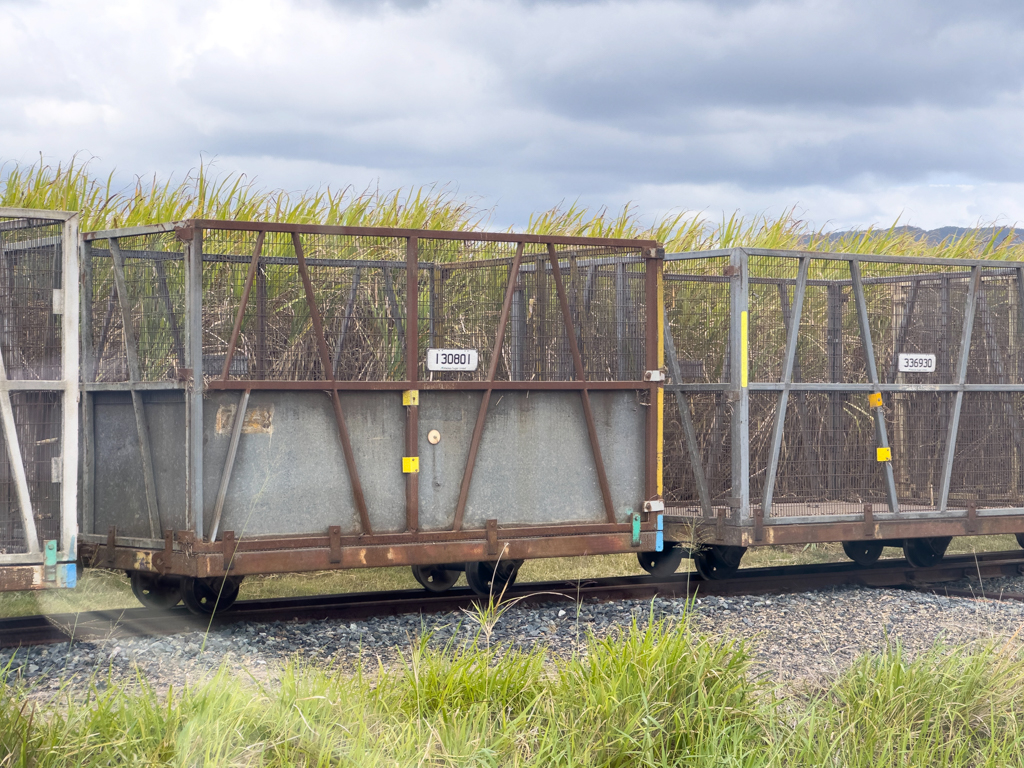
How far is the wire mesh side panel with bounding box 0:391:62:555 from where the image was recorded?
24.4 feet

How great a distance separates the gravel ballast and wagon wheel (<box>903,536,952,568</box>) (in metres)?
1.50

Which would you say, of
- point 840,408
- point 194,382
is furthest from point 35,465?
point 840,408

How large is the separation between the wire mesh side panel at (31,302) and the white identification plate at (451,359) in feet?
8.63

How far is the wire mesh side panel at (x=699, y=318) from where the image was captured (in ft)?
34.7

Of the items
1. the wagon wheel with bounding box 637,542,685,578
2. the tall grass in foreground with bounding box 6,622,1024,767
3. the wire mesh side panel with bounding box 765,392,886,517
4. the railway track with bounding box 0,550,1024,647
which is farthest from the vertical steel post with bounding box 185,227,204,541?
the wire mesh side panel with bounding box 765,392,886,517

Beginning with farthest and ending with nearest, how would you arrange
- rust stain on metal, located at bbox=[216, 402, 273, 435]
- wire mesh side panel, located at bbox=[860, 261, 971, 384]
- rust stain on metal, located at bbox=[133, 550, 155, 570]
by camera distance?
wire mesh side panel, located at bbox=[860, 261, 971, 384], rust stain on metal, located at bbox=[133, 550, 155, 570], rust stain on metal, located at bbox=[216, 402, 273, 435]

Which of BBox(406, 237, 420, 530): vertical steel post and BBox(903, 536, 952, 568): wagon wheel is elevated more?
BBox(406, 237, 420, 530): vertical steel post

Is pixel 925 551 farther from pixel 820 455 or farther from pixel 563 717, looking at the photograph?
pixel 563 717

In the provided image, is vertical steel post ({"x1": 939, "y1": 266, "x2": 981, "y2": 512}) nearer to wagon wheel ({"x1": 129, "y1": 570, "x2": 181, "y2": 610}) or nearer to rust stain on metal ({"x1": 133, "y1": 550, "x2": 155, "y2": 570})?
wagon wheel ({"x1": 129, "y1": 570, "x2": 181, "y2": 610})

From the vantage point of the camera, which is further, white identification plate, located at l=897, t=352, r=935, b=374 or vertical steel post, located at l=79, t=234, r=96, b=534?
white identification plate, located at l=897, t=352, r=935, b=374

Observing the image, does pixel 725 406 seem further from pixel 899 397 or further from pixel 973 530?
pixel 973 530

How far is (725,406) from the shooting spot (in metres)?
9.98

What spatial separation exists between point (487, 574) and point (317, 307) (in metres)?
2.66

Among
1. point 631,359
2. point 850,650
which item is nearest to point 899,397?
point 631,359
